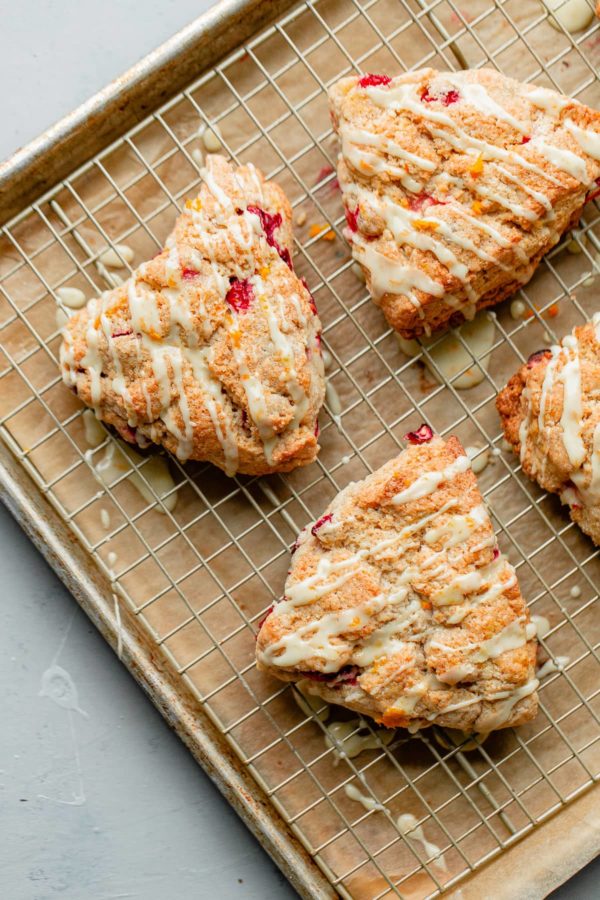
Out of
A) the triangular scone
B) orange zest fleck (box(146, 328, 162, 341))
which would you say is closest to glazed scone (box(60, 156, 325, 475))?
orange zest fleck (box(146, 328, 162, 341))

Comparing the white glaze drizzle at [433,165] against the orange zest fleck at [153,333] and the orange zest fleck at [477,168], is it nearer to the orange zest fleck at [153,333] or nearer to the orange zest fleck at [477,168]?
the orange zest fleck at [477,168]

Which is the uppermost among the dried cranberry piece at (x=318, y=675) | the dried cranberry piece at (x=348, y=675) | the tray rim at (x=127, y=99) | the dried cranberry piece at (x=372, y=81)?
the tray rim at (x=127, y=99)

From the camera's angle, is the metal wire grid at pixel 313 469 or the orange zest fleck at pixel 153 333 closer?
the orange zest fleck at pixel 153 333

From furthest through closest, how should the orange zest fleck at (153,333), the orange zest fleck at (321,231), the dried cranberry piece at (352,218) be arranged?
the orange zest fleck at (321,231) → the dried cranberry piece at (352,218) → the orange zest fleck at (153,333)

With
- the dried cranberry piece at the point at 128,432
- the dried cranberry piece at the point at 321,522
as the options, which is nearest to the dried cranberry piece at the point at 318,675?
the dried cranberry piece at the point at 321,522

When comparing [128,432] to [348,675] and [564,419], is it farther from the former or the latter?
[564,419]

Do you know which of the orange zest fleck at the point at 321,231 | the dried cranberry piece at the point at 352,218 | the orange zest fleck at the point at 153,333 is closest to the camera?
the orange zest fleck at the point at 153,333
